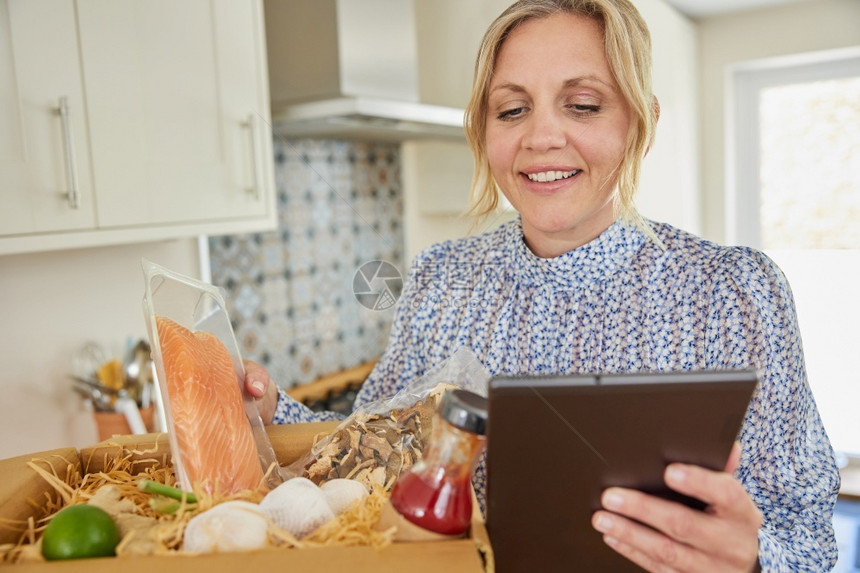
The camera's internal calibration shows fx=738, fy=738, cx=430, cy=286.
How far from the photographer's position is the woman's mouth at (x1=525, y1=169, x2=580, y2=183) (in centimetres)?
71

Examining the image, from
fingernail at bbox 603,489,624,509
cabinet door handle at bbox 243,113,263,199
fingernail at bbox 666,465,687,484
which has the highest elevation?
cabinet door handle at bbox 243,113,263,199

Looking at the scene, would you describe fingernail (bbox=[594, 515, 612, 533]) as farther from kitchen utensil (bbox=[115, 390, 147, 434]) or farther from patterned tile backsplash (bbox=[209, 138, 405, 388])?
patterned tile backsplash (bbox=[209, 138, 405, 388])

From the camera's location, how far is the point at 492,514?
1.52 ft

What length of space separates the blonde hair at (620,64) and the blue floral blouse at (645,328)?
7 centimetres

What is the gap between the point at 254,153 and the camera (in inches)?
57.7

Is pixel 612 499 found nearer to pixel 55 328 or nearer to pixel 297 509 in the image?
pixel 297 509

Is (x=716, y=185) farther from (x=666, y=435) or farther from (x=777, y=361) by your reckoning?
(x=666, y=435)

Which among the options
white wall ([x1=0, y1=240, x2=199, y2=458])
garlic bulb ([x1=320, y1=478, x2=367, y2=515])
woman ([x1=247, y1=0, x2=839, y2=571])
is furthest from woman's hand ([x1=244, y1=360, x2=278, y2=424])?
white wall ([x1=0, y1=240, x2=199, y2=458])

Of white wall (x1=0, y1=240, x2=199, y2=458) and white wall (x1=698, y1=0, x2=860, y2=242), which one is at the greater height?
white wall (x1=698, y1=0, x2=860, y2=242)

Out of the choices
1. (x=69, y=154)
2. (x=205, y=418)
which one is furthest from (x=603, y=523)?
(x=69, y=154)

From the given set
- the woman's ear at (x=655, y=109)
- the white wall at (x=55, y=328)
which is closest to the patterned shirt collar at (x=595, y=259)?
the woman's ear at (x=655, y=109)

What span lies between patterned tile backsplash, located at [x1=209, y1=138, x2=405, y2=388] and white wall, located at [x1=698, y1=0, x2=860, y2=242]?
844 mm

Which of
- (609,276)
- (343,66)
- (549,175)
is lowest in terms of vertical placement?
(609,276)

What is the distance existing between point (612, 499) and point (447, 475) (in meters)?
0.11
